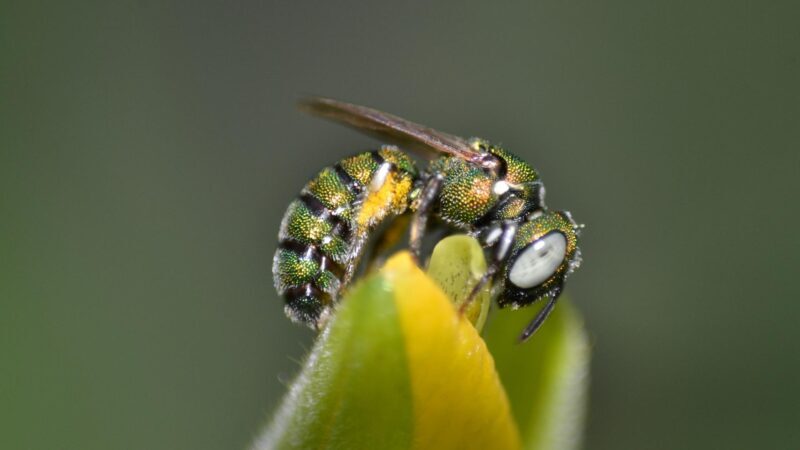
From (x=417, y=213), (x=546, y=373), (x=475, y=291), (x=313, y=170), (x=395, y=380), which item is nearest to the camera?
(x=395, y=380)

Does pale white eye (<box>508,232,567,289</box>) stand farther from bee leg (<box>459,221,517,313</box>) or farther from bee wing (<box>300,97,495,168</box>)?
bee wing (<box>300,97,495,168</box>)

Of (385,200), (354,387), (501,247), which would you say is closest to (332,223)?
(385,200)

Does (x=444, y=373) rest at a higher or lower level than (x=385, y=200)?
lower

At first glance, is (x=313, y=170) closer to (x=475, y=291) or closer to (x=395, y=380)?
(x=475, y=291)

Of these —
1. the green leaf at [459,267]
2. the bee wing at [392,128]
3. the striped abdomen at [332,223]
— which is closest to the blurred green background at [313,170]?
the striped abdomen at [332,223]

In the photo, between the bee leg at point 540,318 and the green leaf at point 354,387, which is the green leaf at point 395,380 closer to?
the green leaf at point 354,387
